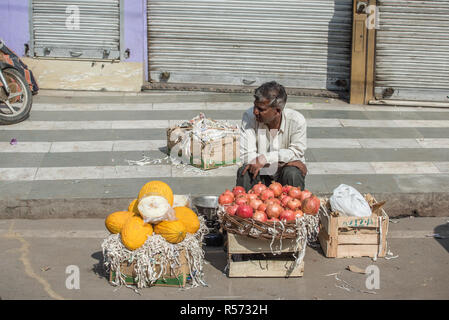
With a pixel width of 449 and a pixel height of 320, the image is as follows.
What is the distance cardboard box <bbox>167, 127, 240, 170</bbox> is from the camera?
7969 millimetres

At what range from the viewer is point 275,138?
6.29m

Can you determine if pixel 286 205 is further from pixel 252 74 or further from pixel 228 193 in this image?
pixel 252 74

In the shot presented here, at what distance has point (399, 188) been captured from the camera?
747 centimetres

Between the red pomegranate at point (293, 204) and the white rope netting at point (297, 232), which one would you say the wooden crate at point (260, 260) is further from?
the red pomegranate at point (293, 204)

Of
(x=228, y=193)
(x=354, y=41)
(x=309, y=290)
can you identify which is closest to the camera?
(x=309, y=290)

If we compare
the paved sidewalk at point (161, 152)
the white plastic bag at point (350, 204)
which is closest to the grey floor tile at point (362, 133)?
the paved sidewalk at point (161, 152)

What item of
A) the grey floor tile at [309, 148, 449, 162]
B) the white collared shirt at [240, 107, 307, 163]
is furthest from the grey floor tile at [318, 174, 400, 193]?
the white collared shirt at [240, 107, 307, 163]

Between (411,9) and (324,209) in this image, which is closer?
(324,209)

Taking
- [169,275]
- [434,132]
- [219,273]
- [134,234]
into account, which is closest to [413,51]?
[434,132]

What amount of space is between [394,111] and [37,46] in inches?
234

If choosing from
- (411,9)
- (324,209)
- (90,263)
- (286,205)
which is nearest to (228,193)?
(286,205)

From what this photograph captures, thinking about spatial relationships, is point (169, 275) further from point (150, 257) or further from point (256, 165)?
point (256, 165)

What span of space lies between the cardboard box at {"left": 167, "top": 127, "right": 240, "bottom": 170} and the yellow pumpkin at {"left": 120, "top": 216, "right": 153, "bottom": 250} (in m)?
2.73

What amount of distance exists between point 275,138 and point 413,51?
5.26m
